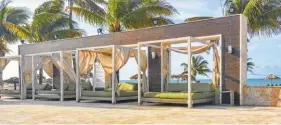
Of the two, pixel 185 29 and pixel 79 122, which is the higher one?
pixel 185 29

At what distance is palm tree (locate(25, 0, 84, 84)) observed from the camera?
20000 mm

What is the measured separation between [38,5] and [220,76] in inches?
554

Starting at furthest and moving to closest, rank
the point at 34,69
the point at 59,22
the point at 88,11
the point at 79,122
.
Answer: the point at 59,22 < the point at 88,11 < the point at 34,69 < the point at 79,122

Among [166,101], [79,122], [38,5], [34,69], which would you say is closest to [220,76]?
[166,101]

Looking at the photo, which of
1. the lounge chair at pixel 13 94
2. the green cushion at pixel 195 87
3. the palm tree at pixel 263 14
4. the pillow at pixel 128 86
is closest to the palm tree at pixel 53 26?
the lounge chair at pixel 13 94

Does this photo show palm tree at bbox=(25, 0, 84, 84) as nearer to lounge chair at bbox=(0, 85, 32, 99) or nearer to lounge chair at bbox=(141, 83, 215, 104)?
lounge chair at bbox=(0, 85, 32, 99)

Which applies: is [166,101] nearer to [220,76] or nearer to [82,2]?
[220,76]

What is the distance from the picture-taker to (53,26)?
20453 mm

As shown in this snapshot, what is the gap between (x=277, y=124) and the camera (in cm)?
646

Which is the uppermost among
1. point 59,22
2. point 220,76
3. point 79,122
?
point 59,22

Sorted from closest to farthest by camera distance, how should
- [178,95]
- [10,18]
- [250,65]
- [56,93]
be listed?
[178,95] → [56,93] → [10,18] → [250,65]

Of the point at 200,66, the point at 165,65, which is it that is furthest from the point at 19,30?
the point at 200,66

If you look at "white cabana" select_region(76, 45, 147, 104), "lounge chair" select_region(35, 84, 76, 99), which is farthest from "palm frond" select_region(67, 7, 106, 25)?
"lounge chair" select_region(35, 84, 76, 99)

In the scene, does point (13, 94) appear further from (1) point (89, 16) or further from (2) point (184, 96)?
(2) point (184, 96)
